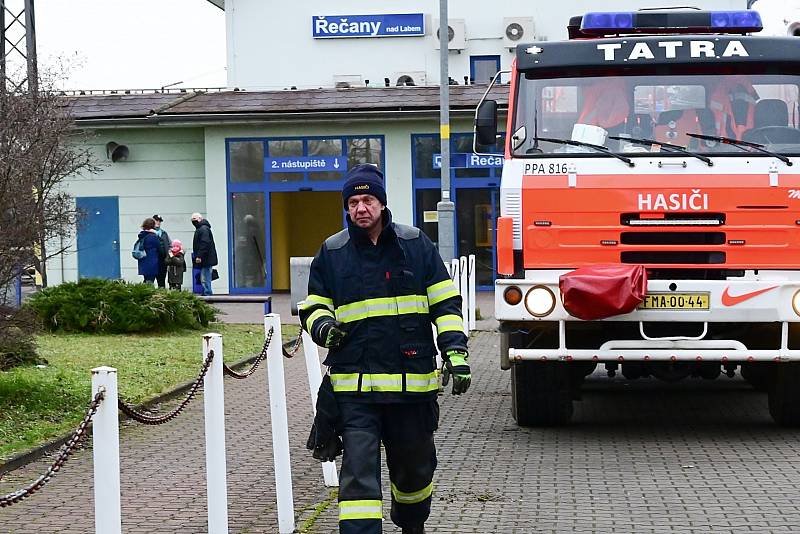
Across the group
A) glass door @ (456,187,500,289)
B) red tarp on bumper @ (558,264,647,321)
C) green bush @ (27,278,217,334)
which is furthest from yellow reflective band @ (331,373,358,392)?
glass door @ (456,187,500,289)

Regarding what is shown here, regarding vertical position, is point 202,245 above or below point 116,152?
below

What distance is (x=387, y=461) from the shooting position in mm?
6492

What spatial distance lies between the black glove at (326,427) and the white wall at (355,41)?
37673 millimetres

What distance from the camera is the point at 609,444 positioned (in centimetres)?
1045

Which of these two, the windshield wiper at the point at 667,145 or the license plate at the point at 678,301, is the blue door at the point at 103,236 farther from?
the license plate at the point at 678,301

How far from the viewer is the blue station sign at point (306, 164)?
105 ft

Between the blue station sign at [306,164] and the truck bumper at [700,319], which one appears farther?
the blue station sign at [306,164]

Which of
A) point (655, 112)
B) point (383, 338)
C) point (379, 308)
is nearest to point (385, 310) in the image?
point (379, 308)

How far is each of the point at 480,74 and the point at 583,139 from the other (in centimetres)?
3364

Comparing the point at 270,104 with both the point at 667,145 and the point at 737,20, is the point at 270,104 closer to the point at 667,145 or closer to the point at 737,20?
the point at 737,20

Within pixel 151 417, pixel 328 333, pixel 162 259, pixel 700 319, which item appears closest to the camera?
pixel 151 417

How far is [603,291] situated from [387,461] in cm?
366

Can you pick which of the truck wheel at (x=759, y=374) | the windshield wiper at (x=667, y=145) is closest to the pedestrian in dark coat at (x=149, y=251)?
the truck wheel at (x=759, y=374)

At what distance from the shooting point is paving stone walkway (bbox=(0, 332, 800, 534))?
7.57m
